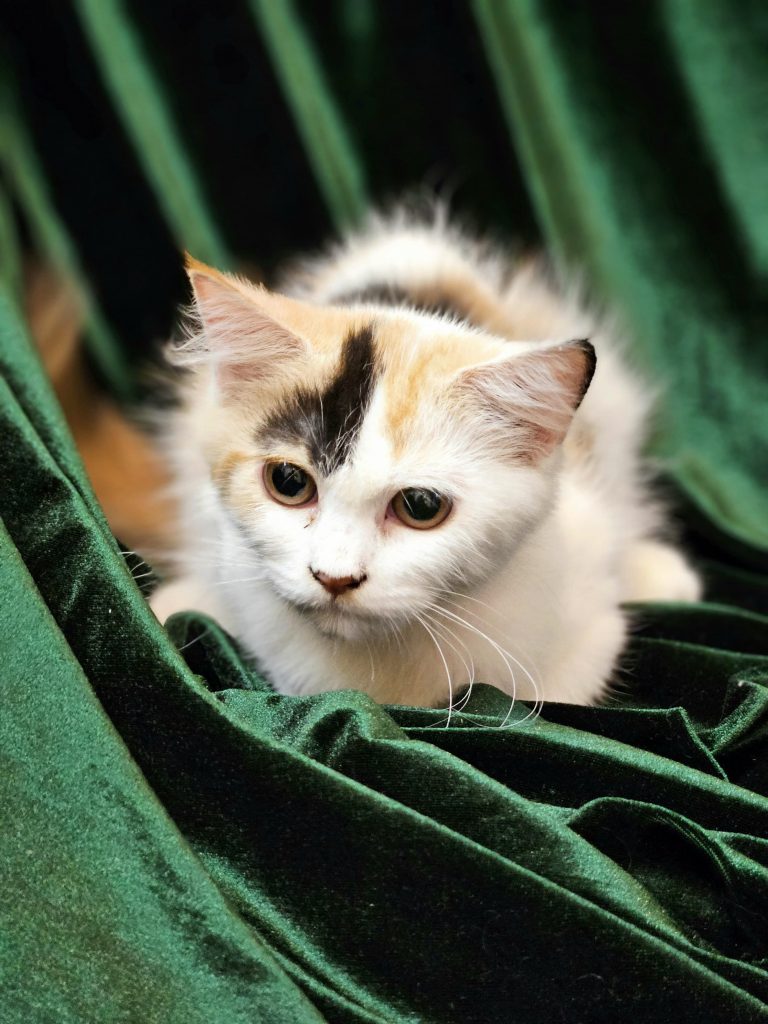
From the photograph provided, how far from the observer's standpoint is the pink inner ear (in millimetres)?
830

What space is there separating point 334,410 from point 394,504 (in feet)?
0.31

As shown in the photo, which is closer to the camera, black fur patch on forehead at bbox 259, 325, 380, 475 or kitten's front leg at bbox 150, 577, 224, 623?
black fur patch on forehead at bbox 259, 325, 380, 475

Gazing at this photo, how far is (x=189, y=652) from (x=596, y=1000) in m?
0.52

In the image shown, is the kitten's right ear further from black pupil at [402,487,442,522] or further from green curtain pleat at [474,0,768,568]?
green curtain pleat at [474,0,768,568]

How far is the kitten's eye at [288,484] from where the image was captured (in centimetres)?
84

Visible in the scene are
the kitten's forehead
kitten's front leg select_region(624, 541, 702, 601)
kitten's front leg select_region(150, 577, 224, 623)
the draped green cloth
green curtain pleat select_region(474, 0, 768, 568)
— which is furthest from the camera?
green curtain pleat select_region(474, 0, 768, 568)

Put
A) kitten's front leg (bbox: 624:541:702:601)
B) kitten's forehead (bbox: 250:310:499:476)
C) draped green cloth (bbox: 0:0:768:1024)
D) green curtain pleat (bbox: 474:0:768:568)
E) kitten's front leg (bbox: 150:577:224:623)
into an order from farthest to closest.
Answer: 1. green curtain pleat (bbox: 474:0:768:568)
2. kitten's front leg (bbox: 624:541:702:601)
3. kitten's front leg (bbox: 150:577:224:623)
4. kitten's forehead (bbox: 250:310:499:476)
5. draped green cloth (bbox: 0:0:768:1024)

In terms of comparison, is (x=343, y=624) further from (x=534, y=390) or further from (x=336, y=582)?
(x=534, y=390)

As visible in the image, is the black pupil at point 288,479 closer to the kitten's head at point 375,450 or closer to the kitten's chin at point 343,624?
the kitten's head at point 375,450

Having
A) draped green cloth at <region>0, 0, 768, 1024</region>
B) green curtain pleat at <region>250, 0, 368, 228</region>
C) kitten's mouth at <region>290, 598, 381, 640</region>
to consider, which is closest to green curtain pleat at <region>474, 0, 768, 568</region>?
draped green cloth at <region>0, 0, 768, 1024</region>

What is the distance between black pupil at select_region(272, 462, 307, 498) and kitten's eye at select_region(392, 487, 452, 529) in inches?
3.4

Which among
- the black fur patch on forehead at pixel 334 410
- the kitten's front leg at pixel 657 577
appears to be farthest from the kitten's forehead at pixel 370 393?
the kitten's front leg at pixel 657 577

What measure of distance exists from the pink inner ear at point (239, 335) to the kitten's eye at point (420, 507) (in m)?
0.17

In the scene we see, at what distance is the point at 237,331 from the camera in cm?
86
